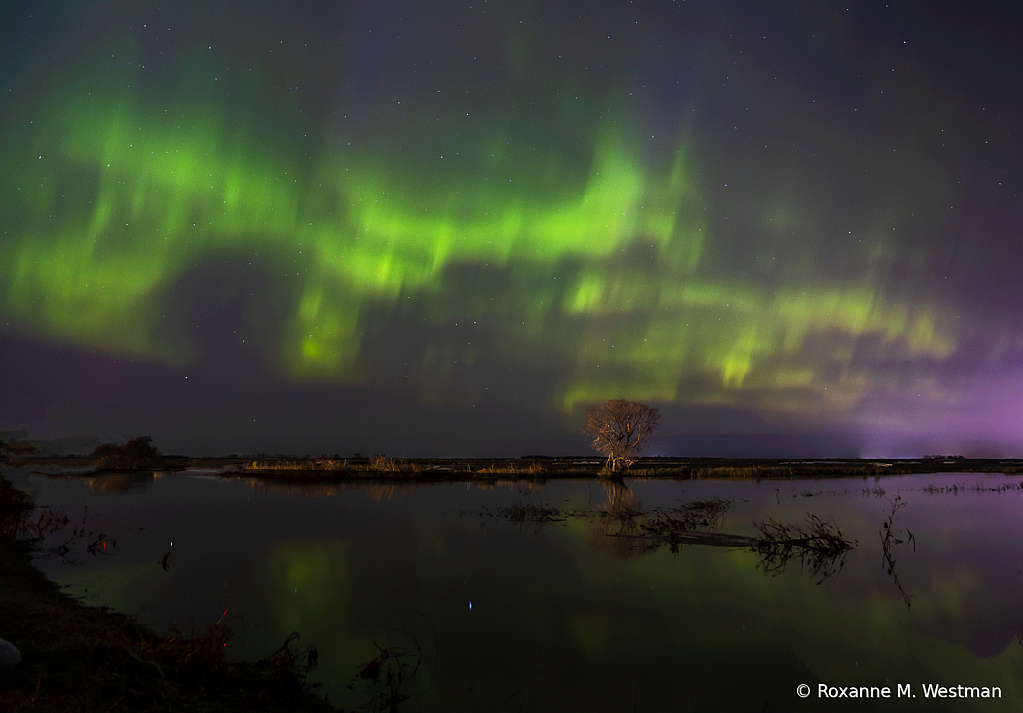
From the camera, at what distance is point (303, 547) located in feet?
81.8

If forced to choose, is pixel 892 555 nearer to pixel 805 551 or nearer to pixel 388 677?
pixel 805 551

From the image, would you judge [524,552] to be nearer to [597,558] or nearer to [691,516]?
[597,558]

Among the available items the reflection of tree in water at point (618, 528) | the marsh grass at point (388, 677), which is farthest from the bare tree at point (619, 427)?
the marsh grass at point (388, 677)

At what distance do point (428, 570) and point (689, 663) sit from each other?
35.1 ft

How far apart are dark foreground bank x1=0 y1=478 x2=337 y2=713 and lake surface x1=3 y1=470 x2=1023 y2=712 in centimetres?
95

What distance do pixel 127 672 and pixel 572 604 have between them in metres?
11.2

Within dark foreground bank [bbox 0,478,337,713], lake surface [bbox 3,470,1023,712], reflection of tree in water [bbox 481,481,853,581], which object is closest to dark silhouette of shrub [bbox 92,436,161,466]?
lake surface [bbox 3,470,1023,712]

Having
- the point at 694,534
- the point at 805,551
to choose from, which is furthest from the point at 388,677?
the point at 694,534

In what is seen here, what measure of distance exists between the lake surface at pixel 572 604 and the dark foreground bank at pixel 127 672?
955 millimetres

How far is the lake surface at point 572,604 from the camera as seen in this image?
11438 mm

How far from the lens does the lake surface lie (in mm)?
11438

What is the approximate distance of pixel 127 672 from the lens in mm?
8977

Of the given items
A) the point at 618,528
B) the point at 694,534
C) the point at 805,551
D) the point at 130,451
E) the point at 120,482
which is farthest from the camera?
the point at 130,451

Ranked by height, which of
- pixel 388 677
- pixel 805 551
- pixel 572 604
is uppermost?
pixel 805 551
